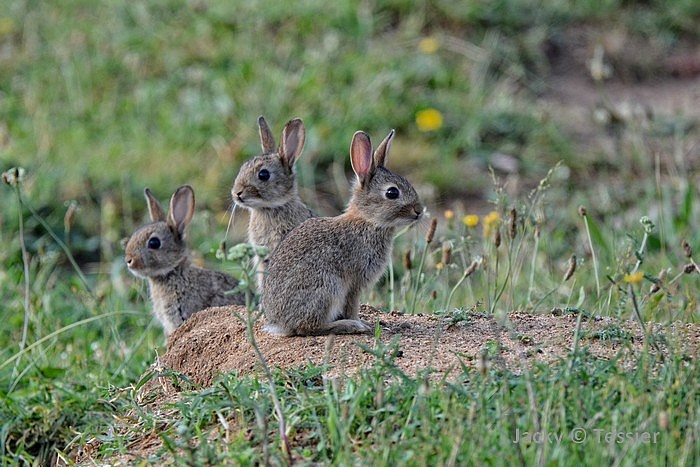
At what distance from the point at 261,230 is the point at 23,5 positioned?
611cm

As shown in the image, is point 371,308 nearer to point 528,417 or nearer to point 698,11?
point 528,417

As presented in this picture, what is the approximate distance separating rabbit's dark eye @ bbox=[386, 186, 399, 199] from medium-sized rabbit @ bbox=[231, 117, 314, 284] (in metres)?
0.88

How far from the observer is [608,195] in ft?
28.5

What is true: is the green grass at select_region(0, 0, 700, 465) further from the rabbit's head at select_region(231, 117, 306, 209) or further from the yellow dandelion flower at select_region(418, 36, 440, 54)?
the rabbit's head at select_region(231, 117, 306, 209)

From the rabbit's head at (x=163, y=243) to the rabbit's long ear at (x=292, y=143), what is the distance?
57 cm

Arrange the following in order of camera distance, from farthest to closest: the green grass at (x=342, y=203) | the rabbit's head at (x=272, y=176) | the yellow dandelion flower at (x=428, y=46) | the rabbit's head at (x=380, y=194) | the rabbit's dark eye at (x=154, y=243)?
the yellow dandelion flower at (x=428, y=46) → the rabbit's dark eye at (x=154, y=243) → the rabbit's head at (x=272, y=176) → the rabbit's head at (x=380, y=194) → the green grass at (x=342, y=203)

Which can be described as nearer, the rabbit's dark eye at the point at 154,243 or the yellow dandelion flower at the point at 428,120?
the rabbit's dark eye at the point at 154,243

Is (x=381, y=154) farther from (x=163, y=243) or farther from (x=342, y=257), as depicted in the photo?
(x=163, y=243)

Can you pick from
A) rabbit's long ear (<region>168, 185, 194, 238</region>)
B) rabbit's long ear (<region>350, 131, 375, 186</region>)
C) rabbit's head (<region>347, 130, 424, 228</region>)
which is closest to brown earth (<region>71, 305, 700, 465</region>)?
rabbit's head (<region>347, 130, 424, 228</region>)

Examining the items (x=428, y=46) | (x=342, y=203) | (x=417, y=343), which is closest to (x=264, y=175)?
(x=417, y=343)

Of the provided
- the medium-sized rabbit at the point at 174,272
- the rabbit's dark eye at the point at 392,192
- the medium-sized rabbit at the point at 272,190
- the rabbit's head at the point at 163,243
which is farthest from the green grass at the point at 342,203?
the medium-sized rabbit at the point at 272,190

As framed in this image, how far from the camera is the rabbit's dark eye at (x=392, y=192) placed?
5254 millimetres

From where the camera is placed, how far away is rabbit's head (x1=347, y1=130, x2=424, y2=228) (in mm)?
5230

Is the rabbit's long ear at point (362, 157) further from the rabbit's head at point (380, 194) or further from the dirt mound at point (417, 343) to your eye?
the dirt mound at point (417, 343)
